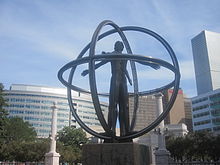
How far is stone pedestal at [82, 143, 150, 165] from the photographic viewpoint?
301 inches

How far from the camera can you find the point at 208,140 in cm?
3020

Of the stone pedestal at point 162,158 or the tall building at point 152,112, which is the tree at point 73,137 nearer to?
the stone pedestal at point 162,158

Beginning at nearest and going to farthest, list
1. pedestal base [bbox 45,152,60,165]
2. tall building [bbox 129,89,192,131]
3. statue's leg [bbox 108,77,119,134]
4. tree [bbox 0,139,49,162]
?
statue's leg [bbox 108,77,119,134], pedestal base [bbox 45,152,60,165], tree [bbox 0,139,49,162], tall building [bbox 129,89,192,131]

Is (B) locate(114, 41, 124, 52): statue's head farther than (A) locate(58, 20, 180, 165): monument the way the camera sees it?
Yes

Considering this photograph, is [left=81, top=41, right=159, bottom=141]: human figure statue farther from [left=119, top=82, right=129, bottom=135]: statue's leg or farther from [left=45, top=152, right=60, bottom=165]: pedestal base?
[left=45, top=152, right=60, bottom=165]: pedestal base

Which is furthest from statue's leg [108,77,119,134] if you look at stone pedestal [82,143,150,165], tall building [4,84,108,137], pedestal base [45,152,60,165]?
tall building [4,84,108,137]

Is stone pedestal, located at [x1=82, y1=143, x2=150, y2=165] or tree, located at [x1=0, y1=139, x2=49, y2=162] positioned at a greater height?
stone pedestal, located at [x1=82, y1=143, x2=150, y2=165]

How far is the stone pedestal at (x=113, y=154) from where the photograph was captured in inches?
301

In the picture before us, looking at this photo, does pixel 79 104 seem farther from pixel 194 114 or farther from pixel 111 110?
pixel 111 110

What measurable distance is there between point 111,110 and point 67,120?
276 feet

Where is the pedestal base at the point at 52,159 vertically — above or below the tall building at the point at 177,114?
below

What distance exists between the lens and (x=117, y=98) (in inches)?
373

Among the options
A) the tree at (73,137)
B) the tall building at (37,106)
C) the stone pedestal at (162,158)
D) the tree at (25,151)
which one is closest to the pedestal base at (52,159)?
the tree at (25,151)

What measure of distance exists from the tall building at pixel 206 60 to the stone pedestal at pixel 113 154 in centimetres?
10110
